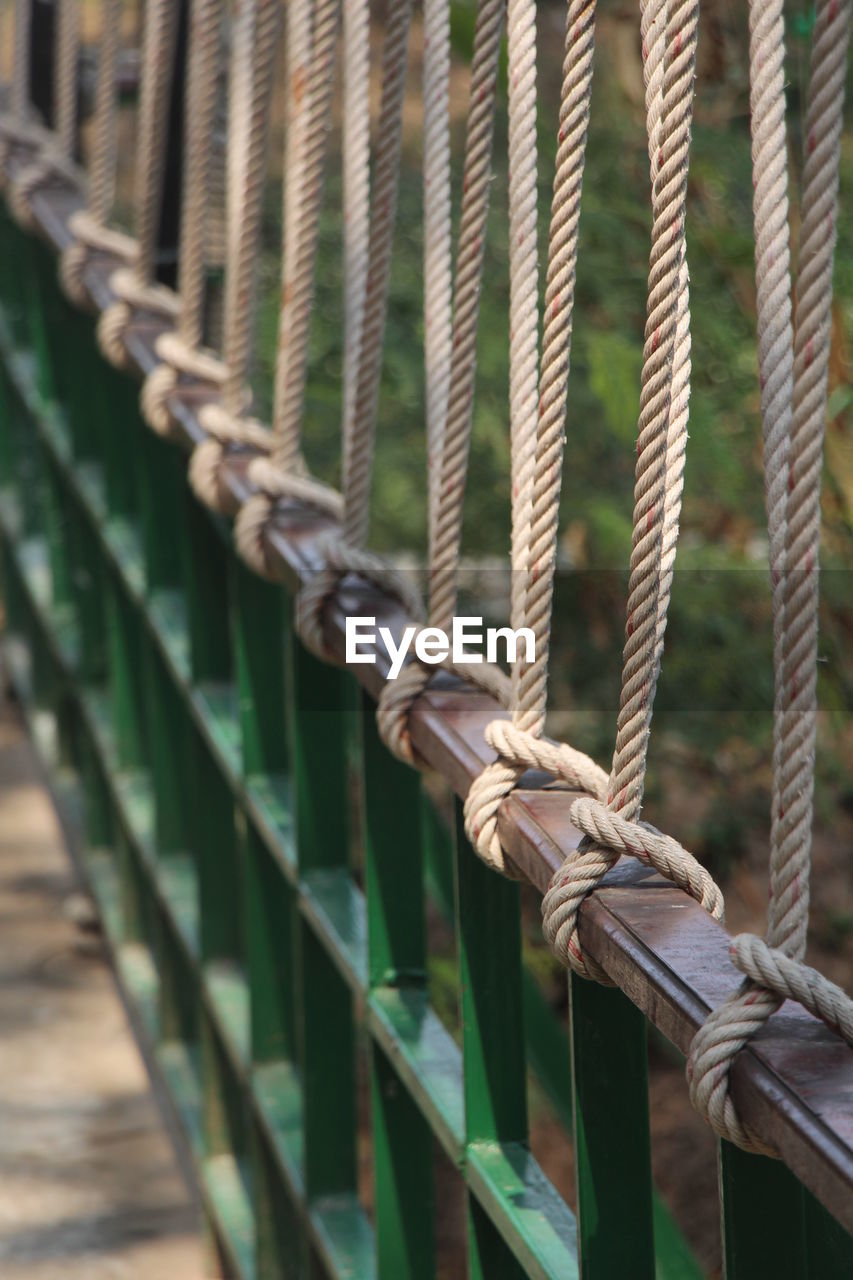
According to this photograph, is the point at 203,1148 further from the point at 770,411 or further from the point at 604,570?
the point at 770,411

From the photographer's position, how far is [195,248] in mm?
1775

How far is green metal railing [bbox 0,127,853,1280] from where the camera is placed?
91 centimetres

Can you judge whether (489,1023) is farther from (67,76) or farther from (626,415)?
(67,76)

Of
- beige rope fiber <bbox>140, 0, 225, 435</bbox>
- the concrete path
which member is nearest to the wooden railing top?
beige rope fiber <bbox>140, 0, 225, 435</bbox>

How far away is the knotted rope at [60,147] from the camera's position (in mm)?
2295

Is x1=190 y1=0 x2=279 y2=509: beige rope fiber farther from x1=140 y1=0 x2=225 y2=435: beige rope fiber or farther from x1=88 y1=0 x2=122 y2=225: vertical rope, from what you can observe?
x1=88 y1=0 x2=122 y2=225: vertical rope

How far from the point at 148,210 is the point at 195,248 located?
10.3 inches

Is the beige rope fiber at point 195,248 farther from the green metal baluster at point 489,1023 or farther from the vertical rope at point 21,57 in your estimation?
the vertical rope at point 21,57

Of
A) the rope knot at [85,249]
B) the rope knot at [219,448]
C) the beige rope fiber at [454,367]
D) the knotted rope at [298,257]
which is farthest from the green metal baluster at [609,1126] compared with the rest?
the rope knot at [85,249]

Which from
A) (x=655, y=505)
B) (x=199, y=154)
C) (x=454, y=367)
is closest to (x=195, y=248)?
(x=199, y=154)

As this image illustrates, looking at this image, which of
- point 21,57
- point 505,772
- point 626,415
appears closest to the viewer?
point 505,772

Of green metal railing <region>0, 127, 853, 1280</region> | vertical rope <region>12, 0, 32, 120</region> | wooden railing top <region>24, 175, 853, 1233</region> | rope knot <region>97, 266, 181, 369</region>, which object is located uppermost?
vertical rope <region>12, 0, 32, 120</region>

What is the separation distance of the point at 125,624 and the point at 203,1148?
746 millimetres

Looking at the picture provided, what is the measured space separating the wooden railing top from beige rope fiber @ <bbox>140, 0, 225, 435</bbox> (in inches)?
25.6
